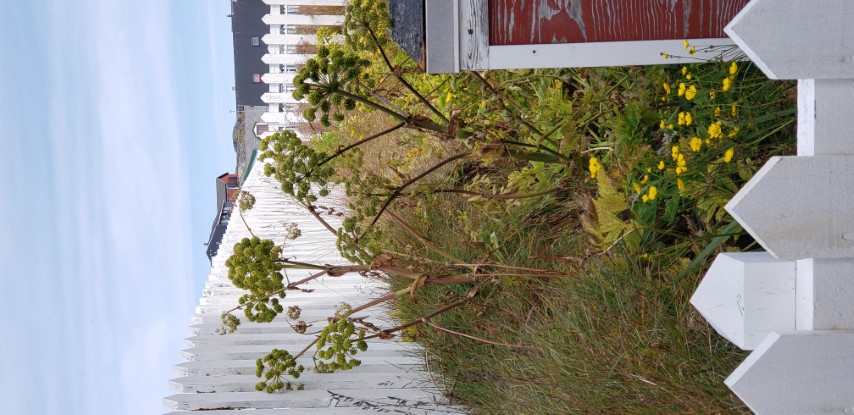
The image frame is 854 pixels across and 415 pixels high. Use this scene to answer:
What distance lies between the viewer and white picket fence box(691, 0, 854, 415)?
172 centimetres

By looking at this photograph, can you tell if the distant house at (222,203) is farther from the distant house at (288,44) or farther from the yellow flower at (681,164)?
the yellow flower at (681,164)

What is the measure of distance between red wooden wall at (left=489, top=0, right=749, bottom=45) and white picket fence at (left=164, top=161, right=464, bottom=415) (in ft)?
6.74

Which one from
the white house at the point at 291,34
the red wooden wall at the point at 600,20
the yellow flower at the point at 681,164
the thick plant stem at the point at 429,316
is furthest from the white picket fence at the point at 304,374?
the white house at the point at 291,34

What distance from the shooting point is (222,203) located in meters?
25.2

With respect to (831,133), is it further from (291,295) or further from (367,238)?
(291,295)

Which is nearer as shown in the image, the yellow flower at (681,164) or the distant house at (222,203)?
the yellow flower at (681,164)

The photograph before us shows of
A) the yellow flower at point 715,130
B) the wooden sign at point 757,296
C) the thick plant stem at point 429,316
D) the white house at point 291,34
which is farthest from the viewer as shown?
the white house at point 291,34

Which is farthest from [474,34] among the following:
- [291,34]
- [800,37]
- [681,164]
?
[291,34]

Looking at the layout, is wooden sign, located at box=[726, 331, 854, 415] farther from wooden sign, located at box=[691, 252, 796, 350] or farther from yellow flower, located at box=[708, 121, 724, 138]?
yellow flower, located at box=[708, 121, 724, 138]

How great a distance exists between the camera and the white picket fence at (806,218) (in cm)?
172

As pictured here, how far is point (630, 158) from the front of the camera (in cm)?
361

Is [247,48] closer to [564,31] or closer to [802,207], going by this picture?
[564,31]

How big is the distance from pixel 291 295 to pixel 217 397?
2160 millimetres

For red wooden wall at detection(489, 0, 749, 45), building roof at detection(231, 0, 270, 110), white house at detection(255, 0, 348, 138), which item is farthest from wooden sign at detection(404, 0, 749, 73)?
building roof at detection(231, 0, 270, 110)
